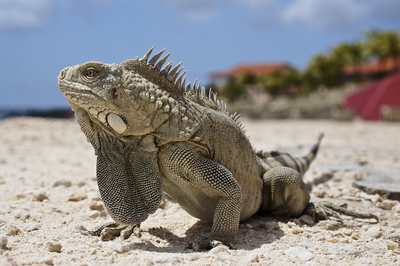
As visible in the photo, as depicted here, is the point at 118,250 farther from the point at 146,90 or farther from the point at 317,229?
the point at 317,229

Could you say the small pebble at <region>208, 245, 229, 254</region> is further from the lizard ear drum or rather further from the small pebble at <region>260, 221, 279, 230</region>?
the lizard ear drum

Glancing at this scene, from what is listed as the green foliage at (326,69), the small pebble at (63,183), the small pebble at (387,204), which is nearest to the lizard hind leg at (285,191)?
the small pebble at (387,204)

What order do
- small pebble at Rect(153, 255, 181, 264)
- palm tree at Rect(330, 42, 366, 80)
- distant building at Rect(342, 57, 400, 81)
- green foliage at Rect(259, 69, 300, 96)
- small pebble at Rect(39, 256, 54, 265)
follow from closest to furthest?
small pebble at Rect(39, 256, 54, 265), small pebble at Rect(153, 255, 181, 264), distant building at Rect(342, 57, 400, 81), palm tree at Rect(330, 42, 366, 80), green foliage at Rect(259, 69, 300, 96)

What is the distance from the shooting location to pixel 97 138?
3.71 m

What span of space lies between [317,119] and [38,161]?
84.3 feet

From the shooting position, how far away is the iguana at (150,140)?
3.56 meters

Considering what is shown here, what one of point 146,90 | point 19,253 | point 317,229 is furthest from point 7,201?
point 317,229

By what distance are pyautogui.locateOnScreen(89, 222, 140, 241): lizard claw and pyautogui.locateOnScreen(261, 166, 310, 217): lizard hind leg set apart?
1710 mm

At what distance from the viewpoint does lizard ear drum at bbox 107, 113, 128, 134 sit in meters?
3.52

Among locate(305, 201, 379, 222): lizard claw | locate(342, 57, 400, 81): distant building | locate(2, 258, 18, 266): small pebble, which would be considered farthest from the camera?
locate(342, 57, 400, 81): distant building

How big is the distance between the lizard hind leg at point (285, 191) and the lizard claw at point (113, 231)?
5.61ft

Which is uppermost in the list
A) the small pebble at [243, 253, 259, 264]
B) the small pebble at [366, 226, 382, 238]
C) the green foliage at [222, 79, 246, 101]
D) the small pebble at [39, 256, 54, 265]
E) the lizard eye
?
the green foliage at [222, 79, 246, 101]

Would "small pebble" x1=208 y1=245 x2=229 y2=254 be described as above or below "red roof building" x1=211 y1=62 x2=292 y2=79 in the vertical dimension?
below

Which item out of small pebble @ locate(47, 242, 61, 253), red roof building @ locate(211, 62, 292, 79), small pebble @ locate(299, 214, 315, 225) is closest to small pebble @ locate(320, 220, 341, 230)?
small pebble @ locate(299, 214, 315, 225)
